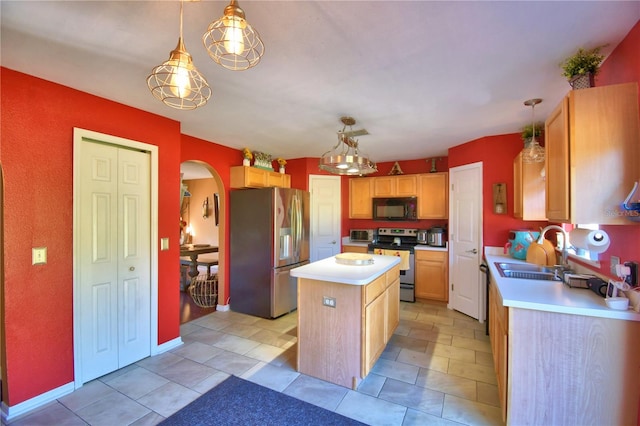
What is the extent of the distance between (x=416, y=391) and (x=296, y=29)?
2.70 m

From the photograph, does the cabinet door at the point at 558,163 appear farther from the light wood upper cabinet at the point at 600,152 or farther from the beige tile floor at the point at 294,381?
the beige tile floor at the point at 294,381

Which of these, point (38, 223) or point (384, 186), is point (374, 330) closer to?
point (38, 223)

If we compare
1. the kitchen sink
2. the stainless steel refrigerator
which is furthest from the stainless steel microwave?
the kitchen sink

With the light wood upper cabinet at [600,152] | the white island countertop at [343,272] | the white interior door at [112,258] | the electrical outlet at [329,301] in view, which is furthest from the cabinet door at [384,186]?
the white interior door at [112,258]

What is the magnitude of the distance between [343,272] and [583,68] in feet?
6.81

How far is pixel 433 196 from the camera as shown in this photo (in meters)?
4.71

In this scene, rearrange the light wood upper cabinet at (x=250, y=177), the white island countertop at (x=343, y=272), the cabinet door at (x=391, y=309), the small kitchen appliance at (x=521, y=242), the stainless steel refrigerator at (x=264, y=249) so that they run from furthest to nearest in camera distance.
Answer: the light wood upper cabinet at (x=250, y=177), the stainless steel refrigerator at (x=264, y=249), the small kitchen appliance at (x=521, y=242), the cabinet door at (x=391, y=309), the white island countertop at (x=343, y=272)

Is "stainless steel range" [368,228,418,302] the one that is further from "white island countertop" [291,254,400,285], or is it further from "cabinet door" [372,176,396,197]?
"white island countertop" [291,254,400,285]

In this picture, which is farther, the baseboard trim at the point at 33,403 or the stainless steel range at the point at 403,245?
the stainless steel range at the point at 403,245

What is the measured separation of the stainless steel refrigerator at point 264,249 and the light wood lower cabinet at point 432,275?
1980 mm

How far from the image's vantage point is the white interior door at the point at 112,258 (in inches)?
90.0

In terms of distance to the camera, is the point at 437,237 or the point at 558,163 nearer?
the point at 558,163

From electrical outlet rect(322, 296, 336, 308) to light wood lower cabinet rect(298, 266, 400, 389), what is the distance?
0.01 meters

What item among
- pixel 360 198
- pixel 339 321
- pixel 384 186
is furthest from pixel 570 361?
pixel 360 198
